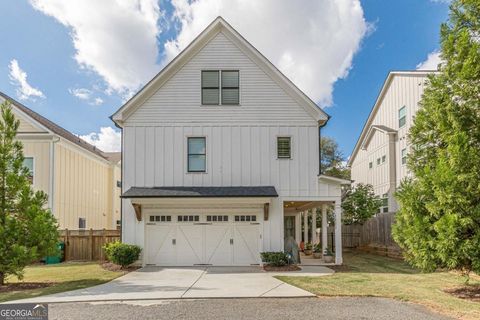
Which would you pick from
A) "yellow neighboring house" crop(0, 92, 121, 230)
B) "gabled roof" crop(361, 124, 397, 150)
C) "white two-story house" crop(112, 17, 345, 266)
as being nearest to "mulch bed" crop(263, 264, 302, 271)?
"white two-story house" crop(112, 17, 345, 266)

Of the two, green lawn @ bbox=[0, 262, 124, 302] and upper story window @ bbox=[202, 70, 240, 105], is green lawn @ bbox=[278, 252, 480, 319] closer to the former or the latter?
green lawn @ bbox=[0, 262, 124, 302]

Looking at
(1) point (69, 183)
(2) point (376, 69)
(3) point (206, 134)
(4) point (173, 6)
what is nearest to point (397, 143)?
(2) point (376, 69)

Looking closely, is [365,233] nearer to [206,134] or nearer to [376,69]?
[376,69]

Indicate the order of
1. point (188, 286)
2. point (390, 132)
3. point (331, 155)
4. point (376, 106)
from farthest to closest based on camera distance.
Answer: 1. point (331, 155)
2. point (376, 106)
3. point (390, 132)
4. point (188, 286)

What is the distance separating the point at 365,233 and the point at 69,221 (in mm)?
17206

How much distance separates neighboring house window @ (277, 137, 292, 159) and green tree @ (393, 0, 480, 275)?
6.08 meters

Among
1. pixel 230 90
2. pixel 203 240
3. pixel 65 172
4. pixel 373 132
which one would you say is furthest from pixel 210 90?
pixel 373 132

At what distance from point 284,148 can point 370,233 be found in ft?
33.3

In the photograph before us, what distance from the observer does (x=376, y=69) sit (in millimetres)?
25391

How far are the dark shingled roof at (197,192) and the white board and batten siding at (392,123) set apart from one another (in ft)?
33.0

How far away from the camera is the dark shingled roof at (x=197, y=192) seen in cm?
1495

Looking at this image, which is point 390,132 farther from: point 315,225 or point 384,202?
point 315,225

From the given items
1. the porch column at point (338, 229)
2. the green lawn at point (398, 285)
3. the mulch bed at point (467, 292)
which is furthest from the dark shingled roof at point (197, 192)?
the mulch bed at point (467, 292)

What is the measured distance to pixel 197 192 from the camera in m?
15.2
